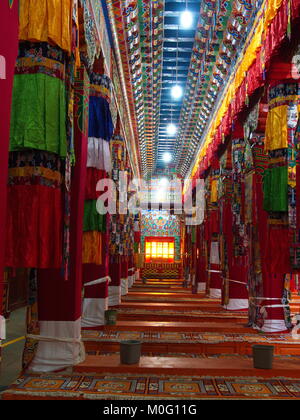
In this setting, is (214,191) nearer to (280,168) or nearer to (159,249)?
(280,168)

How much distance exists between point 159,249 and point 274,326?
52.7 feet

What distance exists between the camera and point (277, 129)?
447 cm

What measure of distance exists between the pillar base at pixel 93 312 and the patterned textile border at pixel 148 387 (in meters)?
2.23

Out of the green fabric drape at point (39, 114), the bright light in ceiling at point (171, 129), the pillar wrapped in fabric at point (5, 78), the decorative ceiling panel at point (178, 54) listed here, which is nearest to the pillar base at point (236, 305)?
the decorative ceiling panel at point (178, 54)

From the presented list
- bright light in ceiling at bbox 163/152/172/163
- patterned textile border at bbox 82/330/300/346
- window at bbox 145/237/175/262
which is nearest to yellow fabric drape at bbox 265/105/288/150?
patterned textile border at bbox 82/330/300/346

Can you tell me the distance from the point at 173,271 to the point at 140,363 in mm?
12145

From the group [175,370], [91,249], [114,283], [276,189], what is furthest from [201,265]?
[175,370]

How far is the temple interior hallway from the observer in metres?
3.04

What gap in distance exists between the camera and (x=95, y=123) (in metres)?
4.75

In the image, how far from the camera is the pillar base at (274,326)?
5.48 metres

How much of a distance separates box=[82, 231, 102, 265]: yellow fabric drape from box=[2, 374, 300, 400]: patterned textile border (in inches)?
51.0

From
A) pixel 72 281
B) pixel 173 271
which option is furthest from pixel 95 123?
pixel 173 271

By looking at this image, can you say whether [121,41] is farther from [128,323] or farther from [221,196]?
[128,323]

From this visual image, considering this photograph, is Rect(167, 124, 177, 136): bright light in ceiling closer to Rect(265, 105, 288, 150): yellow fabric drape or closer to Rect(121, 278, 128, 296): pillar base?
Rect(121, 278, 128, 296): pillar base
